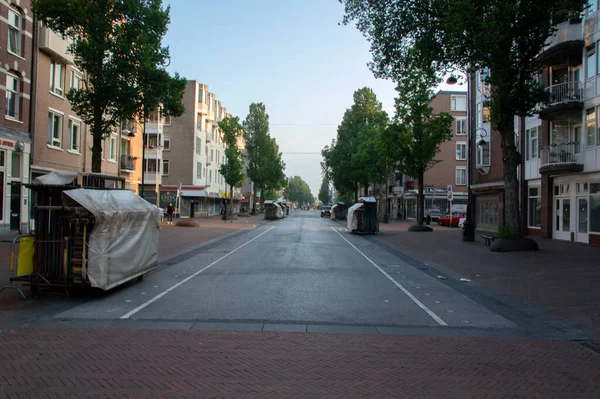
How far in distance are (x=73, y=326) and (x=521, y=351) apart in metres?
6.59

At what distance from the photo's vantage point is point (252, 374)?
207 inches

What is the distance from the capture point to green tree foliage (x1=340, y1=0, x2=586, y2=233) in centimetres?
1797

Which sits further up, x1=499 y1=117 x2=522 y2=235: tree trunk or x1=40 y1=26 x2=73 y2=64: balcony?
x1=40 y1=26 x2=73 y2=64: balcony

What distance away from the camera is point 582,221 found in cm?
2430

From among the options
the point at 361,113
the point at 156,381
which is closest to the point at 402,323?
the point at 156,381

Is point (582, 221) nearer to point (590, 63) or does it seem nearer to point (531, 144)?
point (531, 144)

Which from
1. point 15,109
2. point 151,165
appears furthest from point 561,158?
point 151,165

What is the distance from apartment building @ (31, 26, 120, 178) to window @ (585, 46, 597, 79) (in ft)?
86.0

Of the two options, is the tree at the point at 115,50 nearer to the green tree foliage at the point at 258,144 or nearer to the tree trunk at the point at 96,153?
the tree trunk at the point at 96,153

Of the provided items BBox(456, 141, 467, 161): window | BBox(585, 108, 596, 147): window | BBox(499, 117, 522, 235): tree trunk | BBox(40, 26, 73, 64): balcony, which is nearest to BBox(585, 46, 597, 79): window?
BBox(585, 108, 596, 147): window

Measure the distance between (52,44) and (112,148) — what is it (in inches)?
463

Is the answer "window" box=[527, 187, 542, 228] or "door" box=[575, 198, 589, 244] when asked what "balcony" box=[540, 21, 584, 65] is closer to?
"door" box=[575, 198, 589, 244]

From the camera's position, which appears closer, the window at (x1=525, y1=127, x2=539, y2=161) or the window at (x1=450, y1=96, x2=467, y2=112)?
the window at (x1=525, y1=127, x2=539, y2=161)

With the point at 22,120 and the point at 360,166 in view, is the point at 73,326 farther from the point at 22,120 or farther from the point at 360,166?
the point at 360,166
